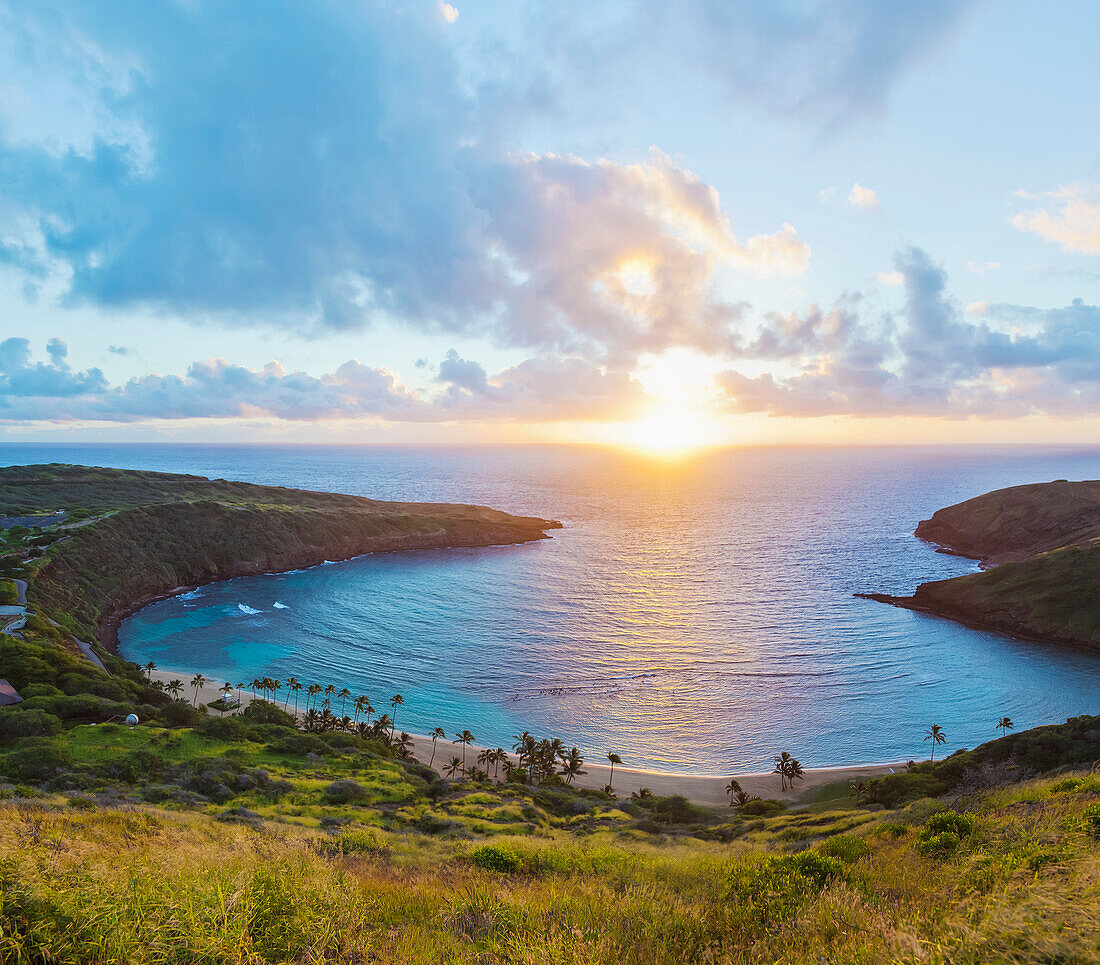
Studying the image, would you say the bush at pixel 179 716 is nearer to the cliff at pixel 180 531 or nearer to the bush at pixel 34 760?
the bush at pixel 34 760

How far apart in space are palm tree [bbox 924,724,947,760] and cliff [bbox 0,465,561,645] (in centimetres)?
8816

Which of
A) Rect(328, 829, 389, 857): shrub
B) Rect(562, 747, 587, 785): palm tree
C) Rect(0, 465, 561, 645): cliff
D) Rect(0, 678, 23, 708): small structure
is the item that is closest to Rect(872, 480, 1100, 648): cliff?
Rect(562, 747, 587, 785): palm tree

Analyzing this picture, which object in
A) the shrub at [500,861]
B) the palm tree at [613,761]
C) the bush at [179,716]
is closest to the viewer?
the shrub at [500,861]

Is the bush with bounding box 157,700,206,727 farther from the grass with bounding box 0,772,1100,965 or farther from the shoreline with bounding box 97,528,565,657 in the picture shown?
the shoreline with bounding box 97,528,565,657

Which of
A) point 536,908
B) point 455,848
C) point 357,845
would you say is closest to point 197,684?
point 455,848

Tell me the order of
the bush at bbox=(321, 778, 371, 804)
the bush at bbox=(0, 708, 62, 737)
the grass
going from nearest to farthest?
the grass, the bush at bbox=(321, 778, 371, 804), the bush at bbox=(0, 708, 62, 737)

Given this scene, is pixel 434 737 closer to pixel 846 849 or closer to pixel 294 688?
pixel 294 688

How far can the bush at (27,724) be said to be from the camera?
31647 millimetres

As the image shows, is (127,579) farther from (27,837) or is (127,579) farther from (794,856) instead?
(794,856)

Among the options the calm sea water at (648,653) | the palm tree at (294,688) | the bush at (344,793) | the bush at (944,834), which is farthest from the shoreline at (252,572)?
the bush at (944,834)

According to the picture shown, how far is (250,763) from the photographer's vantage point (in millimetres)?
34812

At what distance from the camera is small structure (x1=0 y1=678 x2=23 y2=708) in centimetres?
3570

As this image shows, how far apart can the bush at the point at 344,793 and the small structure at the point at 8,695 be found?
23445 millimetres

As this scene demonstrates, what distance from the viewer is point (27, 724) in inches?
1271
